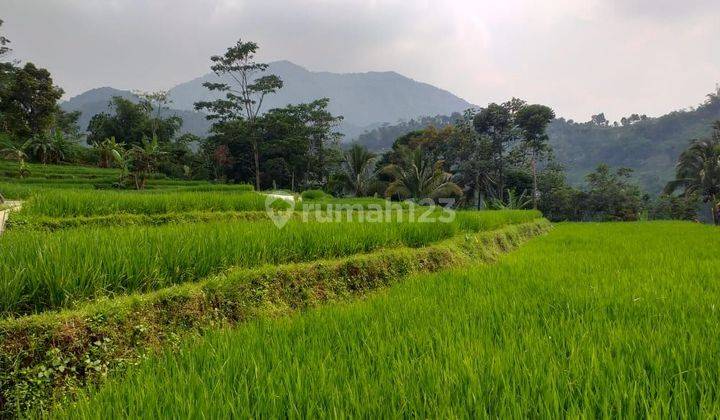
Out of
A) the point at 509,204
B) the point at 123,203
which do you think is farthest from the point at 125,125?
the point at 123,203

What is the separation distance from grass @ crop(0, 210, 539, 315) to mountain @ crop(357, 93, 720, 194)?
46.6 meters

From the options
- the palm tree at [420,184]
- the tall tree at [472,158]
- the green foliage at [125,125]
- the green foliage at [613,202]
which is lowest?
the green foliage at [613,202]

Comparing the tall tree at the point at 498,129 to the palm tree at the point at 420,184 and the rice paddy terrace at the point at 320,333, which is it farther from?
the rice paddy terrace at the point at 320,333

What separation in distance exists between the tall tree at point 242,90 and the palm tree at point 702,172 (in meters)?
24.5

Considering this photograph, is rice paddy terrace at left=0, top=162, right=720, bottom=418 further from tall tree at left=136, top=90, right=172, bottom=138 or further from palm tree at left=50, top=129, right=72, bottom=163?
tall tree at left=136, top=90, right=172, bottom=138

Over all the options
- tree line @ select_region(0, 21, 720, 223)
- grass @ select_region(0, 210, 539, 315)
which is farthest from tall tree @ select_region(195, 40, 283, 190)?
grass @ select_region(0, 210, 539, 315)

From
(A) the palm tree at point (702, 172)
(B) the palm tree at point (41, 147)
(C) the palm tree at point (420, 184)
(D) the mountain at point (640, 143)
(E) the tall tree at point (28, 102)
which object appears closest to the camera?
(C) the palm tree at point (420, 184)

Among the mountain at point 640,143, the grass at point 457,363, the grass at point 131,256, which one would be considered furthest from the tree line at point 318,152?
the mountain at point 640,143

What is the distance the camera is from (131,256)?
2.38m

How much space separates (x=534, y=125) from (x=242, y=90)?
18.9 meters

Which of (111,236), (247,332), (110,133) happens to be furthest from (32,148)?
(247,332)

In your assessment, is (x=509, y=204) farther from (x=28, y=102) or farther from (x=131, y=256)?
(x=28, y=102)

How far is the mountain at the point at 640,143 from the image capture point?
46.3m

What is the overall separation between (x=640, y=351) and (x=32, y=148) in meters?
25.1
